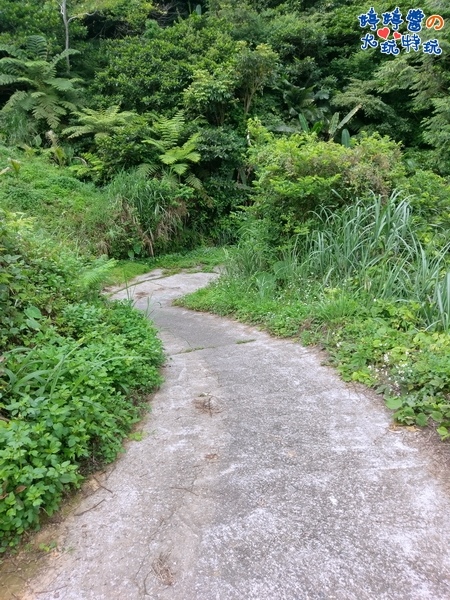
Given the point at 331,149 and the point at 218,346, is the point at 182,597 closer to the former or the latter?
the point at 218,346

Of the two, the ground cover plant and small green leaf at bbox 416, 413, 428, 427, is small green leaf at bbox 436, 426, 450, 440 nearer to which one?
small green leaf at bbox 416, 413, 428, 427

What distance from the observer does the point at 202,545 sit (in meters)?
1.68

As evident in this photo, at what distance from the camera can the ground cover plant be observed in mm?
1740

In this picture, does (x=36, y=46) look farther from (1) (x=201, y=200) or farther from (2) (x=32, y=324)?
(2) (x=32, y=324)

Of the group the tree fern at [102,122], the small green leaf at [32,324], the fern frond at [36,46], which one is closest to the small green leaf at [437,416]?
the small green leaf at [32,324]

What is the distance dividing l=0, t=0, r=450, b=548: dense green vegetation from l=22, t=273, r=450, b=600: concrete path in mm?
234

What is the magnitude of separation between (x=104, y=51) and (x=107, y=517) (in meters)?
13.6

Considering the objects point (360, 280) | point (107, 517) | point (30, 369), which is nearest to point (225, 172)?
point (360, 280)

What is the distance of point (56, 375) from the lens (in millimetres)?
2195

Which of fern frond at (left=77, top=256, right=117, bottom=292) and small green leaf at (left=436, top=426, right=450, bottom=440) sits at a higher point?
fern frond at (left=77, top=256, right=117, bottom=292)

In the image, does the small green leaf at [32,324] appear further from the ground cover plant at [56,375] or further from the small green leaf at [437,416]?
the small green leaf at [437,416]

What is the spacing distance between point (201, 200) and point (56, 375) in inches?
314

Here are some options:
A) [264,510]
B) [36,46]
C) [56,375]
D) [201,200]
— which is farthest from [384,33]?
[264,510]

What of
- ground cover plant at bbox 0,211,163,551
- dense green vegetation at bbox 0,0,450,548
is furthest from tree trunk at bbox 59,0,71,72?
ground cover plant at bbox 0,211,163,551
